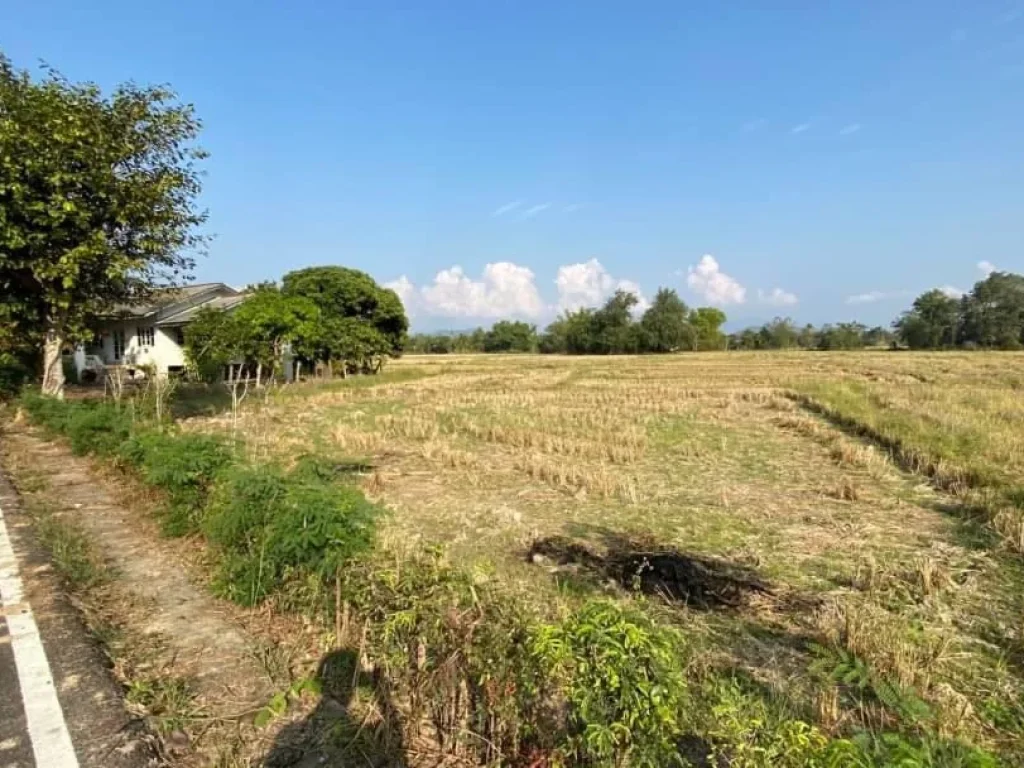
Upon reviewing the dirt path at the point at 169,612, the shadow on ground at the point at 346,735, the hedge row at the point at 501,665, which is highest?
the hedge row at the point at 501,665

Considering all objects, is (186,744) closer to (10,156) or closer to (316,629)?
(316,629)

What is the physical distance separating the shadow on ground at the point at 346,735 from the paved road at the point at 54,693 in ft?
2.31

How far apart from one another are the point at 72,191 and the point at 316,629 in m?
14.7

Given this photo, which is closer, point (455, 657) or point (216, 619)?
point (455, 657)

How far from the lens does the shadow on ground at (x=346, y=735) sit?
10.0 feet

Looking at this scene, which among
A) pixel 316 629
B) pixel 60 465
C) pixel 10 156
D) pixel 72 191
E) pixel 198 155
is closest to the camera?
pixel 316 629

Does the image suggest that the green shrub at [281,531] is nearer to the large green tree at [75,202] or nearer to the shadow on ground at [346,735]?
the shadow on ground at [346,735]

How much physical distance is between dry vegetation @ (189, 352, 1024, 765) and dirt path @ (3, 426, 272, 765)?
5.44 feet

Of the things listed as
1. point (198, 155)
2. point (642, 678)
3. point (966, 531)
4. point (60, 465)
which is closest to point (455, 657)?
point (642, 678)

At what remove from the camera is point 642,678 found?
2438mm

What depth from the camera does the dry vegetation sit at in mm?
4203

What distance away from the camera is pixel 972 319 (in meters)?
77.9

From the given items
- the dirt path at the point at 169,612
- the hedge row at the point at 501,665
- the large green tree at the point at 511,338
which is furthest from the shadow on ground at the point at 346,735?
the large green tree at the point at 511,338

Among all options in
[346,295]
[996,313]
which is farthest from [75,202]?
[996,313]
